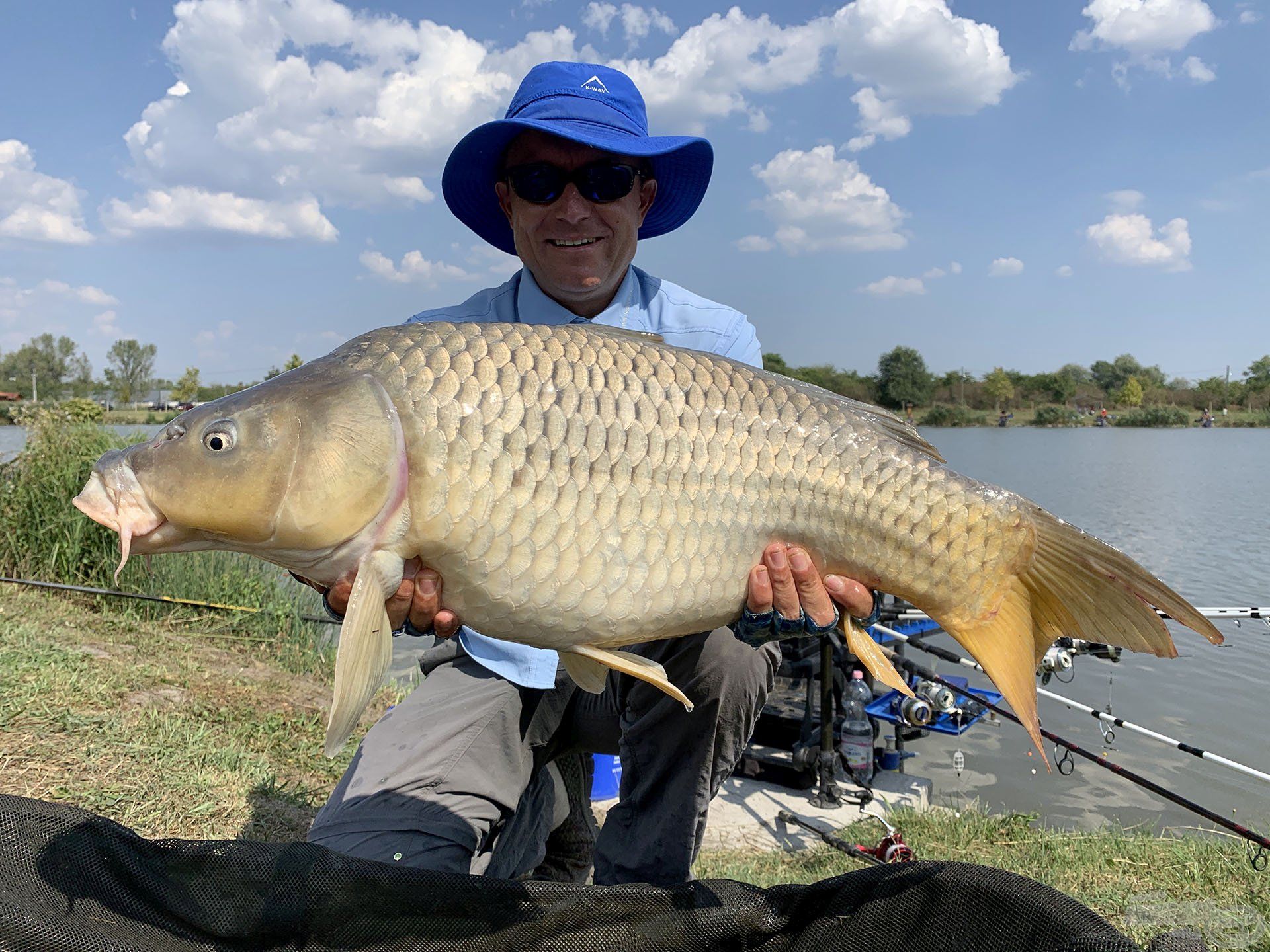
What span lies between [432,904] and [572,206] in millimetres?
1417

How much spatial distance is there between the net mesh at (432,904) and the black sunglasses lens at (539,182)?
4.58ft

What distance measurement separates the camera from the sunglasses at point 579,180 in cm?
192

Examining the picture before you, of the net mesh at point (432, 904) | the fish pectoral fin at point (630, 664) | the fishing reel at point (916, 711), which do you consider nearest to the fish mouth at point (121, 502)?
the net mesh at point (432, 904)

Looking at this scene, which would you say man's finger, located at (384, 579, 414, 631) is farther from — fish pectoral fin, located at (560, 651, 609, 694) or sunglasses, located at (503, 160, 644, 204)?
sunglasses, located at (503, 160, 644, 204)

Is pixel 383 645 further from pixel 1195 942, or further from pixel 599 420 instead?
pixel 1195 942

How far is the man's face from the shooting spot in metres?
1.95

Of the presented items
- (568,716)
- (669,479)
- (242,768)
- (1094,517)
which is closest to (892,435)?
(669,479)

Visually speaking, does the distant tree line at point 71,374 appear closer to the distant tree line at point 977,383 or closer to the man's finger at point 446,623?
the distant tree line at point 977,383

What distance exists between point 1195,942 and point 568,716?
126 centimetres

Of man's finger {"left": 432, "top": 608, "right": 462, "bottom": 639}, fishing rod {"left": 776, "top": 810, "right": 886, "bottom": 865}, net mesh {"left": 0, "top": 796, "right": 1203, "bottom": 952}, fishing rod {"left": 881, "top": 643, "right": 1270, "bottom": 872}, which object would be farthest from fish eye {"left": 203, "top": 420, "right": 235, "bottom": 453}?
fishing rod {"left": 776, "top": 810, "right": 886, "bottom": 865}

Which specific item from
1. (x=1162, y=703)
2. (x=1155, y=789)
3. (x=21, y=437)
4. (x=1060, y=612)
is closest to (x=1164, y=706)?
(x=1162, y=703)

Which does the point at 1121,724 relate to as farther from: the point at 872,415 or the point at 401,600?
the point at 401,600

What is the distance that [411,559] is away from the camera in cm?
117

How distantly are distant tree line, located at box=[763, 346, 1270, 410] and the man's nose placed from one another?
39480 mm
